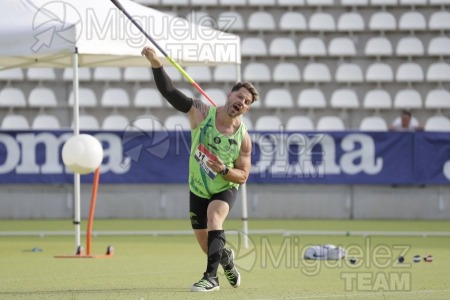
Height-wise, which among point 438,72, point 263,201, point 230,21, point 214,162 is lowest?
point 263,201

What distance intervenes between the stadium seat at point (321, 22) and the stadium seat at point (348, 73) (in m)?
1.06

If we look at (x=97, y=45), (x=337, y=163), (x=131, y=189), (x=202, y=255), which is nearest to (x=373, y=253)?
(x=202, y=255)

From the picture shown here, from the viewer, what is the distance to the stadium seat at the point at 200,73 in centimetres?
2347

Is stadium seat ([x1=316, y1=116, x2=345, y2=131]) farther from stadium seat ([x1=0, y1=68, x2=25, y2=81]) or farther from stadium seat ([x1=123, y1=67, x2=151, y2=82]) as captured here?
stadium seat ([x1=0, y1=68, x2=25, y2=81])

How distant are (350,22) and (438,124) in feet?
11.2

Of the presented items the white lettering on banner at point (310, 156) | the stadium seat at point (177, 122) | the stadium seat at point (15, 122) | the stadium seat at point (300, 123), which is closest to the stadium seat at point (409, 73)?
the stadium seat at point (300, 123)

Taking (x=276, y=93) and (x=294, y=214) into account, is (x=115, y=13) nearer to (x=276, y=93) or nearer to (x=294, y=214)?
(x=294, y=214)

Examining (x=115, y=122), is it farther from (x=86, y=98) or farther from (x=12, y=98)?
(x=12, y=98)

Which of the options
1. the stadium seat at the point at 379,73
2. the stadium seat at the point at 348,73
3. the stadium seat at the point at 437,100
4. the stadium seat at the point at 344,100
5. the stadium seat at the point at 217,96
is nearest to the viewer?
the stadium seat at the point at 217,96

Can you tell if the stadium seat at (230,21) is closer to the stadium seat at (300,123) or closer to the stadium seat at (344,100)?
the stadium seat at (300,123)

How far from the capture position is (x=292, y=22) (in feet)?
80.0

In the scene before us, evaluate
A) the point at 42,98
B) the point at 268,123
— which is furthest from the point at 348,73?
the point at 42,98

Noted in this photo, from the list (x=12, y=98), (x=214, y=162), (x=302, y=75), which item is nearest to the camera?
(x=214, y=162)

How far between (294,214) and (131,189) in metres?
3.15
